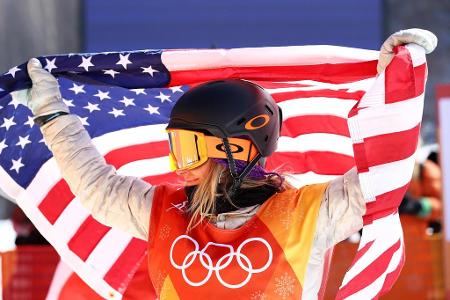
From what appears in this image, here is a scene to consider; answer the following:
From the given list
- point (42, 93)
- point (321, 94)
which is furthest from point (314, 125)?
point (42, 93)

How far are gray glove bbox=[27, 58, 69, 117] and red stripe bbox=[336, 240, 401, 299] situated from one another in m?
1.12

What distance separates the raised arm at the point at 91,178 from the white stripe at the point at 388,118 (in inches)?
29.5

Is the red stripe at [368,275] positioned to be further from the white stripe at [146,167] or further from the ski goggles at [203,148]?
the white stripe at [146,167]

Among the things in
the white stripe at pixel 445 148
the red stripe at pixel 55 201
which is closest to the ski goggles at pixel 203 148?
the red stripe at pixel 55 201

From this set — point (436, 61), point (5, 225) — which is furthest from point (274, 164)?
point (436, 61)

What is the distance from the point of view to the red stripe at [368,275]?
3.05 m

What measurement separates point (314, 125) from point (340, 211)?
3.60 ft

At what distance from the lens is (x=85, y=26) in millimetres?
9305

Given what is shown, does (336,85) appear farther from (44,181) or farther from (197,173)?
(44,181)

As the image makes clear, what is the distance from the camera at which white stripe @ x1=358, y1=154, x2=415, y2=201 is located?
112 inches

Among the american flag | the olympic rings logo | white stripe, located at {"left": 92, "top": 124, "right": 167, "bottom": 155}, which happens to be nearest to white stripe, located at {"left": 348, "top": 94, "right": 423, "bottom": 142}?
the american flag

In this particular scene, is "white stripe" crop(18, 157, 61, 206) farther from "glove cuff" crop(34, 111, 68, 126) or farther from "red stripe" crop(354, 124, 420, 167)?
"red stripe" crop(354, 124, 420, 167)

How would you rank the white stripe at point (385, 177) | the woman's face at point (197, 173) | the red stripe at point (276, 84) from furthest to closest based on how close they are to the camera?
the red stripe at point (276, 84) < the woman's face at point (197, 173) < the white stripe at point (385, 177)

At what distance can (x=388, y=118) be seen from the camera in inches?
113
